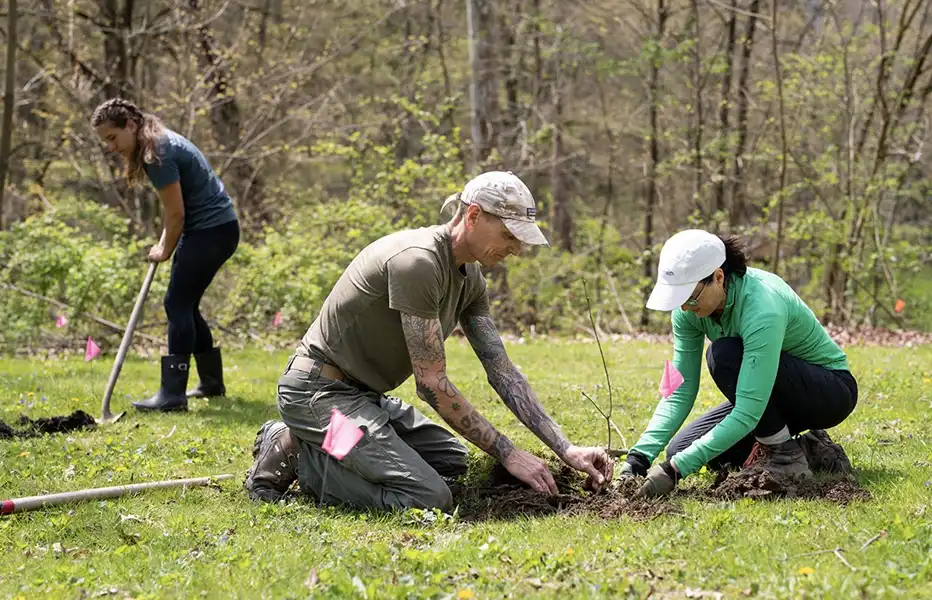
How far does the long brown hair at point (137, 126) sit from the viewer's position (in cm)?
588

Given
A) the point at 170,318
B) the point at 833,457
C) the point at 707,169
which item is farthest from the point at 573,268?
the point at 833,457

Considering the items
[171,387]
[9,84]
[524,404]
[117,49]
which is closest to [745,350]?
[524,404]

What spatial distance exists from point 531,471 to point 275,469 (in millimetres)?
1312

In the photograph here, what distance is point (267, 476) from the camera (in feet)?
14.6

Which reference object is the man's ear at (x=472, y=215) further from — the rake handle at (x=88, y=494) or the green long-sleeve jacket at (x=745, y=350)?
the rake handle at (x=88, y=494)

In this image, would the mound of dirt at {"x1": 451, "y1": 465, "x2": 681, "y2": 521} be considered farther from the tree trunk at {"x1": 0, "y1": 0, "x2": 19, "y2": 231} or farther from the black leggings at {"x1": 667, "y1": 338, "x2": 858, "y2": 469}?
the tree trunk at {"x1": 0, "y1": 0, "x2": 19, "y2": 231}

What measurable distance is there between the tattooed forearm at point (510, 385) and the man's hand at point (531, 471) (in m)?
0.17

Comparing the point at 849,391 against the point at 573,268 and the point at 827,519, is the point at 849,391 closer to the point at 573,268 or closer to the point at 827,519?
the point at 827,519

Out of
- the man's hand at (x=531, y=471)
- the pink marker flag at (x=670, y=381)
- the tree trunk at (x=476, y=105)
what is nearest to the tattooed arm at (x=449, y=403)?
the man's hand at (x=531, y=471)

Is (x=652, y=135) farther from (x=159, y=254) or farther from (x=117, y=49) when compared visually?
(x=159, y=254)

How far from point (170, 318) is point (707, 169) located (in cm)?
1230

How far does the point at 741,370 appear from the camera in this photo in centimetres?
391

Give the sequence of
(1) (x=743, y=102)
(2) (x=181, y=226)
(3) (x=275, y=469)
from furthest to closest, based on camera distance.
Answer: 1. (1) (x=743, y=102)
2. (2) (x=181, y=226)
3. (3) (x=275, y=469)

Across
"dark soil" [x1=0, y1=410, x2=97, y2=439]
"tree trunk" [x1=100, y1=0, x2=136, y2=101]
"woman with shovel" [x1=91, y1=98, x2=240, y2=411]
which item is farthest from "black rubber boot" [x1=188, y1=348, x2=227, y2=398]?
"tree trunk" [x1=100, y1=0, x2=136, y2=101]
